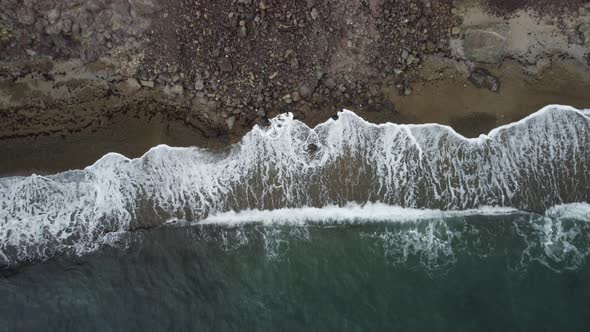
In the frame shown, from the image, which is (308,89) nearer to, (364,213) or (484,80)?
(364,213)

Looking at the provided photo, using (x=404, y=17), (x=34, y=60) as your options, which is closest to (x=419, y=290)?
(x=404, y=17)

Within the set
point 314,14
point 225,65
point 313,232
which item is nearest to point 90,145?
point 225,65

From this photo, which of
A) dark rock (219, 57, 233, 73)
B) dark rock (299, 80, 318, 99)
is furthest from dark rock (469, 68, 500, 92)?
dark rock (219, 57, 233, 73)

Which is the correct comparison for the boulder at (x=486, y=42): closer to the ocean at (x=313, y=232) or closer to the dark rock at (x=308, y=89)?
the ocean at (x=313, y=232)

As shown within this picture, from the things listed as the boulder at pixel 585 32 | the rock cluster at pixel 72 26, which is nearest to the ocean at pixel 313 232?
the boulder at pixel 585 32

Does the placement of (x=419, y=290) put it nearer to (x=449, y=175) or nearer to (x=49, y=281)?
(x=449, y=175)

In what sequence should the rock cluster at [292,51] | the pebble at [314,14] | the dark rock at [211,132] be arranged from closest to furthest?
the pebble at [314,14]
the rock cluster at [292,51]
the dark rock at [211,132]

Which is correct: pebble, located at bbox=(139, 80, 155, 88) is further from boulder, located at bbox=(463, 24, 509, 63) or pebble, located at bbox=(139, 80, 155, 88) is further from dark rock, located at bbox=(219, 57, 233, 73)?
boulder, located at bbox=(463, 24, 509, 63)
